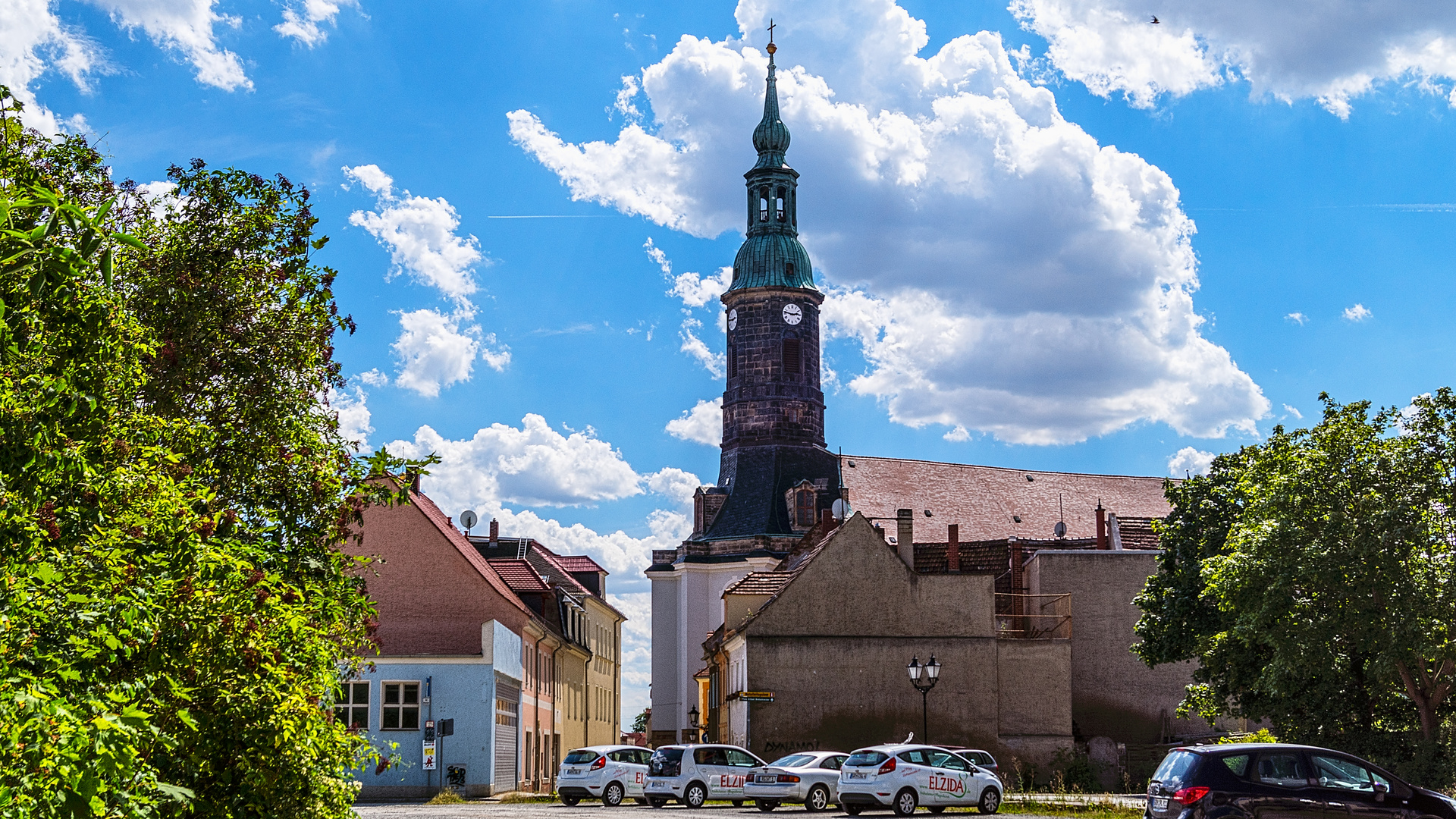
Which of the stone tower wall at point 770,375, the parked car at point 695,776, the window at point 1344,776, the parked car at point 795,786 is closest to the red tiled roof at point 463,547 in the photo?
the parked car at point 695,776

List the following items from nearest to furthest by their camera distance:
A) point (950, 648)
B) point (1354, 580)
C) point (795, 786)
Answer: point (1354, 580), point (795, 786), point (950, 648)

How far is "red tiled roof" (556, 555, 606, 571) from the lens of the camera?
7869 cm

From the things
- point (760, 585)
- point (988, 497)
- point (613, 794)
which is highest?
point (988, 497)

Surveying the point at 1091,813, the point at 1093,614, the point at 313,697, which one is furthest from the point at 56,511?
the point at 1093,614

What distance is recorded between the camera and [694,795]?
3170 centimetres

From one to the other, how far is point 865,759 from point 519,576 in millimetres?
25393

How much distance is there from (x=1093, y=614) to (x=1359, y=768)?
103ft

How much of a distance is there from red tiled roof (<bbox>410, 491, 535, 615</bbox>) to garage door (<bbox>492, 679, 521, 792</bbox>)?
108 inches

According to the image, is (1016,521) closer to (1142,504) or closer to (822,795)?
(1142,504)

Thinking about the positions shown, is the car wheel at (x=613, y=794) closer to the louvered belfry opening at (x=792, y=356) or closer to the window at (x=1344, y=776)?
the window at (x=1344, y=776)

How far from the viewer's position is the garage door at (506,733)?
40.0 metres

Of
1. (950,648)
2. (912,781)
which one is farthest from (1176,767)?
(950,648)

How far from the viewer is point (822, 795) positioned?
30.3m

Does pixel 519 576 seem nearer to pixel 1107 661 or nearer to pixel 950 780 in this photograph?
pixel 1107 661
